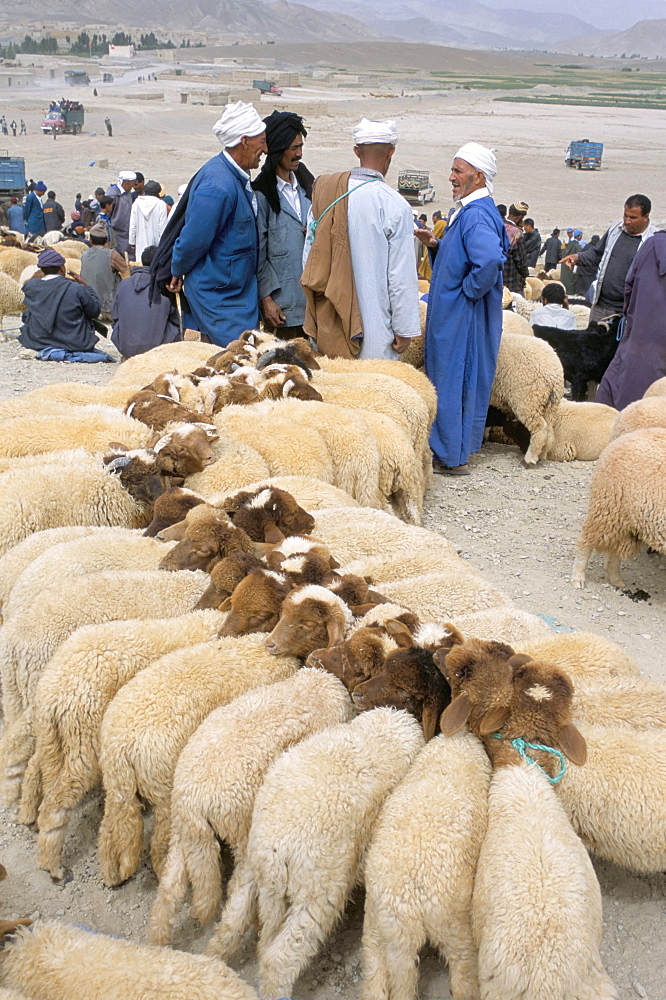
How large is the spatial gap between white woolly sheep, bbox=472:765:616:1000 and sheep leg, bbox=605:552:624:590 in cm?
350

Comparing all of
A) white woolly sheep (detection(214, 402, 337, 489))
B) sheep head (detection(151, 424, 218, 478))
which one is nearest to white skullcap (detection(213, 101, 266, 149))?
white woolly sheep (detection(214, 402, 337, 489))

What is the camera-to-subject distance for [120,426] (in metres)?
5.66

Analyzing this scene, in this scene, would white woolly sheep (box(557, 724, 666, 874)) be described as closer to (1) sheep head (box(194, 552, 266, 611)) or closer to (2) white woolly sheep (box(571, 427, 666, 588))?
(1) sheep head (box(194, 552, 266, 611))

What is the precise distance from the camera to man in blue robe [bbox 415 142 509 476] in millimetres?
7422

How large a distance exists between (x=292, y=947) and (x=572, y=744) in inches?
47.7

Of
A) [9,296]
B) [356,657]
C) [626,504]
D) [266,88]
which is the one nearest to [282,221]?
[626,504]

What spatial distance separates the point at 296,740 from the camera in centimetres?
326

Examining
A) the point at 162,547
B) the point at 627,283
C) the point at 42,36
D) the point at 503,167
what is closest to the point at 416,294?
the point at 627,283

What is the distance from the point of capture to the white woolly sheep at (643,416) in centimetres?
661

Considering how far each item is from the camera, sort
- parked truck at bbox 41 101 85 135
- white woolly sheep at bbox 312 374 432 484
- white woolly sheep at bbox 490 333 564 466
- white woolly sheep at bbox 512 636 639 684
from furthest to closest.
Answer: parked truck at bbox 41 101 85 135 < white woolly sheep at bbox 490 333 564 466 < white woolly sheep at bbox 312 374 432 484 < white woolly sheep at bbox 512 636 639 684

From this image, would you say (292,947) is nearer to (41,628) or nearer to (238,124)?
(41,628)

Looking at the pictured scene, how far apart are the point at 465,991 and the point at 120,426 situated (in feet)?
12.9

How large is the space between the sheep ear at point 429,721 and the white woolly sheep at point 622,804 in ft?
1.69

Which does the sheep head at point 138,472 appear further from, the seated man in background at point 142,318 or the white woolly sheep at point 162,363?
the seated man in background at point 142,318
